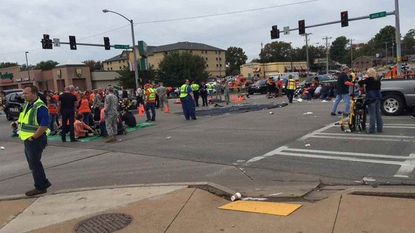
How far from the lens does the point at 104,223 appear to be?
229 inches

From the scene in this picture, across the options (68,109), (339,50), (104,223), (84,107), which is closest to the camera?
(104,223)

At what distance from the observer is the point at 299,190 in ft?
22.2

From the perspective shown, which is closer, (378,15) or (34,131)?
(34,131)

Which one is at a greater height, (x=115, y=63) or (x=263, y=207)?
(x=115, y=63)

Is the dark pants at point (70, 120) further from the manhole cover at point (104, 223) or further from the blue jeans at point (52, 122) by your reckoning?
the manhole cover at point (104, 223)

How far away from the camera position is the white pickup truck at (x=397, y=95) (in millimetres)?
14852

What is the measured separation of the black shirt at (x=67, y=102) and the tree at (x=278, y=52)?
5697 inches

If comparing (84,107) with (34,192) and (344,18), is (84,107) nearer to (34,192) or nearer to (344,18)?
(34,192)

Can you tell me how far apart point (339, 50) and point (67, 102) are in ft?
571

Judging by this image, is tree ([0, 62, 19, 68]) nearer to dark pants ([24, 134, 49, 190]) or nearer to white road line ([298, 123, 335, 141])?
white road line ([298, 123, 335, 141])

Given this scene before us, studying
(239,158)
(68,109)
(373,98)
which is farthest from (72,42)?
(239,158)

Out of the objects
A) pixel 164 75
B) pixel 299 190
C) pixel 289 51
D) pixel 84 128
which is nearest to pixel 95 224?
pixel 299 190

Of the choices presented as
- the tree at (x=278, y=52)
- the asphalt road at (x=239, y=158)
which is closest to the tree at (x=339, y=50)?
the tree at (x=278, y=52)

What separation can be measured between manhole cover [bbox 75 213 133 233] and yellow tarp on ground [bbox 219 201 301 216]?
4.11 ft
